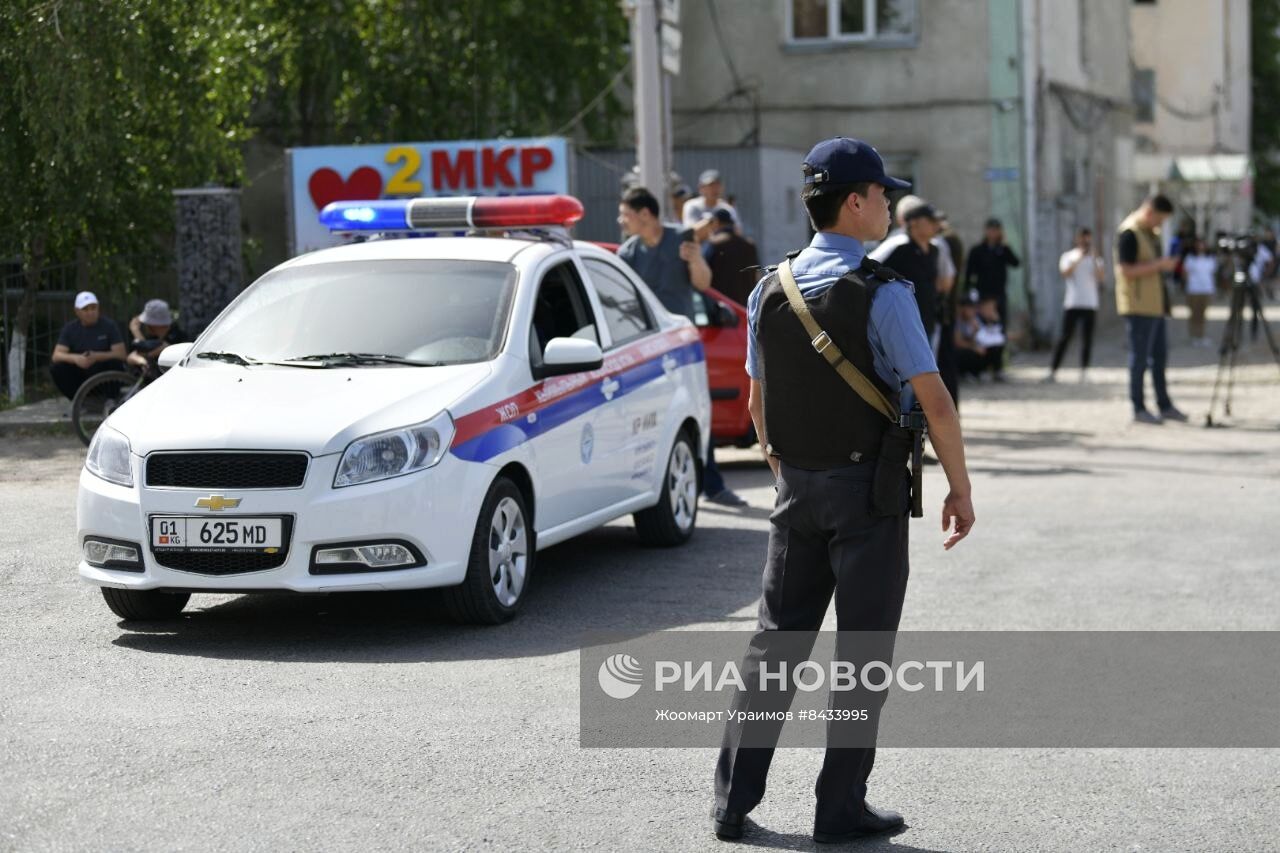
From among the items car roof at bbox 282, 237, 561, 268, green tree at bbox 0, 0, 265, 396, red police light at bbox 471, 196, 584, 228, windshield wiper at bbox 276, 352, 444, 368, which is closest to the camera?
windshield wiper at bbox 276, 352, 444, 368

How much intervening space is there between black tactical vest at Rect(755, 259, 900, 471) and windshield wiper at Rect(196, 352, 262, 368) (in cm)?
403

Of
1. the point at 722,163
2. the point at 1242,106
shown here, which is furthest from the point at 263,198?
the point at 1242,106

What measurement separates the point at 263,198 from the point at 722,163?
6.64 m

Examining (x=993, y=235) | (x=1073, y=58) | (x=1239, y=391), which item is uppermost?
(x=1073, y=58)

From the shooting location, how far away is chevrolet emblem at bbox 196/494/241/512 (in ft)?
24.9

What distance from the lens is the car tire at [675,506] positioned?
10352 millimetres

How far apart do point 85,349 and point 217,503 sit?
862 cm

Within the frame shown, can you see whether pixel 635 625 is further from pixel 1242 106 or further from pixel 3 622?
pixel 1242 106

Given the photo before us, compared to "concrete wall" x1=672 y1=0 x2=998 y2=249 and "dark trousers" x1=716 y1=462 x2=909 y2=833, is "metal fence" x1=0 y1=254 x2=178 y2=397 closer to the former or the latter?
"concrete wall" x1=672 y1=0 x2=998 y2=249

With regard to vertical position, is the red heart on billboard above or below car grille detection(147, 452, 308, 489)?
above

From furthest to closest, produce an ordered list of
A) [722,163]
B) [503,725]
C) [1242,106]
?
[1242,106]
[722,163]
[503,725]

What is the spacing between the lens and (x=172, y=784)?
18.5 feet

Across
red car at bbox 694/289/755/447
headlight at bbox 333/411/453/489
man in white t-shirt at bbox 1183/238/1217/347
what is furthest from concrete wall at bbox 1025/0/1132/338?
headlight at bbox 333/411/453/489

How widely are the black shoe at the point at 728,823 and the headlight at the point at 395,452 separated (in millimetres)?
2895
